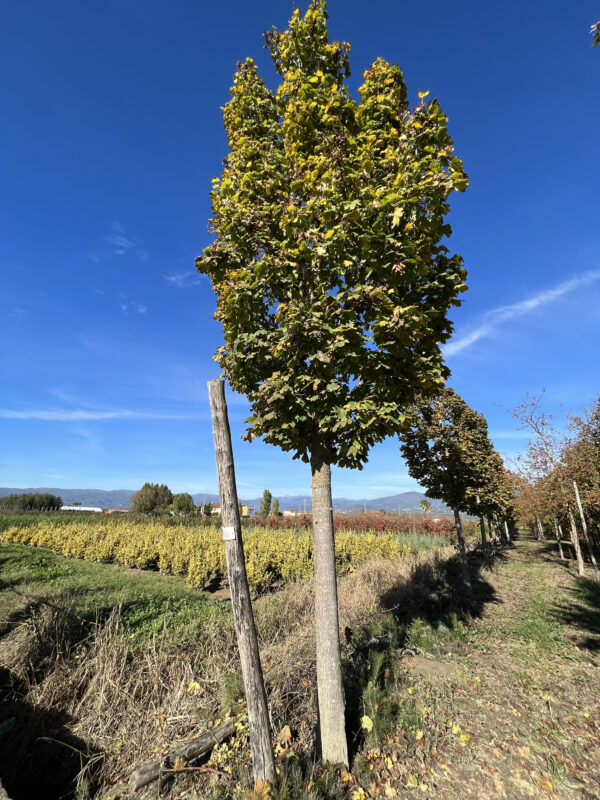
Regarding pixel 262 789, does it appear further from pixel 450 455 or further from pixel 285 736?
pixel 450 455

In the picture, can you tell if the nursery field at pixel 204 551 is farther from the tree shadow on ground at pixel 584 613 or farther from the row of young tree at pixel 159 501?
the row of young tree at pixel 159 501

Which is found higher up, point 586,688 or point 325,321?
point 325,321

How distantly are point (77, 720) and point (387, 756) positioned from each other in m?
3.22

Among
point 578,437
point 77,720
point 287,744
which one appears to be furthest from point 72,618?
point 578,437

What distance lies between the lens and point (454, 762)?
134 inches

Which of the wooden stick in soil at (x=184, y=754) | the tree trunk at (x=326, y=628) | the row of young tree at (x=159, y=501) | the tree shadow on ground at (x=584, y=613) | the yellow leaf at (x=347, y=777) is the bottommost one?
the tree shadow on ground at (x=584, y=613)

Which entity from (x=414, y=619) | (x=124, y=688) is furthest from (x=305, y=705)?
(x=414, y=619)

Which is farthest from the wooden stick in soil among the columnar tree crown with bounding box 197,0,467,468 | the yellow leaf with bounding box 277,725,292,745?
the columnar tree crown with bounding box 197,0,467,468

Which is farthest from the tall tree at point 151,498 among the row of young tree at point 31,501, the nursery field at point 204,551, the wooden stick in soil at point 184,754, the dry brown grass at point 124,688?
the wooden stick in soil at point 184,754

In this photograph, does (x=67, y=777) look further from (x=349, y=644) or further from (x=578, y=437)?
(x=578, y=437)

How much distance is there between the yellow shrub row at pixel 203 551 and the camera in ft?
38.8

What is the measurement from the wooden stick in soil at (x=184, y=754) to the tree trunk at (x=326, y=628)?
937 mm

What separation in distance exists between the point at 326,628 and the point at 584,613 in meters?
8.23

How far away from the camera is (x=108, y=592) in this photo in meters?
9.41
